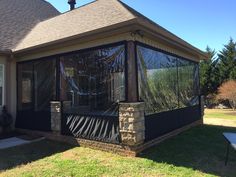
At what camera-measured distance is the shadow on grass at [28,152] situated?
18.6 feet

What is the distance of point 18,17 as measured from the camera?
38.6 ft

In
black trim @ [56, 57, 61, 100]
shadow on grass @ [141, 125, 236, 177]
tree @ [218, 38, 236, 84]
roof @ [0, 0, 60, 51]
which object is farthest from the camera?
tree @ [218, 38, 236, 84]

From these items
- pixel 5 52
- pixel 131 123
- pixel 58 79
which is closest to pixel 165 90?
pixel 131 123

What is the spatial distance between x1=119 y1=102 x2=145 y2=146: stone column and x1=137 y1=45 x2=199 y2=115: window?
1.87 feet

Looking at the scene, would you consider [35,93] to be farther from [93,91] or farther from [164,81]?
[164,81]

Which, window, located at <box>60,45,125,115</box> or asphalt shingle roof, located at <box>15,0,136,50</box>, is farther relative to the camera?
asphalt shingle roof, located at <box>15,0,136,50</box>

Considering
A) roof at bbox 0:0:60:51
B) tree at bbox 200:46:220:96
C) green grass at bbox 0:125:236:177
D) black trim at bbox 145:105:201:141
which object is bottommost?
green grass at bbox 0:125:236:177

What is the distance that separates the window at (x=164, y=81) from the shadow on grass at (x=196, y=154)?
1.05 meters

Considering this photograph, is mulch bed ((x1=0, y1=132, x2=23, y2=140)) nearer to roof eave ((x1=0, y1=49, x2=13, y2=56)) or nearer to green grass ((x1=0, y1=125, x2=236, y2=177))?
green grass ((x1=0, y1=125, x2=236, y2=177))

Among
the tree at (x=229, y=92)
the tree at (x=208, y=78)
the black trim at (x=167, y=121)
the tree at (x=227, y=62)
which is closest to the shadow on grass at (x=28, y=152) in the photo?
the black trim at (x=167, y=121)

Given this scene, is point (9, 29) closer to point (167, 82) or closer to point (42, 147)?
point (42, 147)

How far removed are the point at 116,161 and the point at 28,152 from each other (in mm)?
2417

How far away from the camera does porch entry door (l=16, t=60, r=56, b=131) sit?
27.2 feet

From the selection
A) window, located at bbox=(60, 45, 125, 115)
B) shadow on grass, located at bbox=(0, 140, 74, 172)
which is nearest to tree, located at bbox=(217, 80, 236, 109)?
window, located at bbox=(60, 45, 125, 115)
